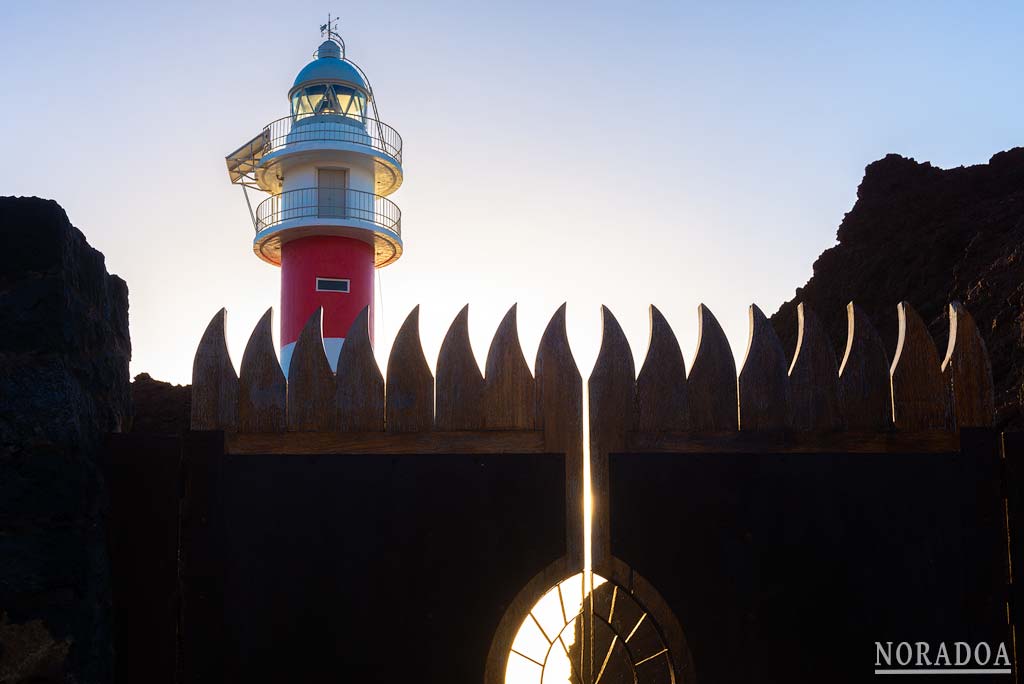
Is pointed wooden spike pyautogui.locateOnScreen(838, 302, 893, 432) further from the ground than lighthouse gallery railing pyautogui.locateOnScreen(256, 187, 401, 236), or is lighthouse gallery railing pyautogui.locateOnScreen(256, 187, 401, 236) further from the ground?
lighthouse gallery railing pyautogui.locateOnScreen(256, 187, 401, 236)

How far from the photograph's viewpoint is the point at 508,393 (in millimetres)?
2807

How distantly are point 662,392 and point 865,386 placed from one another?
23.4 inches

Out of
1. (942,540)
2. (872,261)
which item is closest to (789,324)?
(872,261)

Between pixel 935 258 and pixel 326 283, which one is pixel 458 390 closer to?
pixel 935 258

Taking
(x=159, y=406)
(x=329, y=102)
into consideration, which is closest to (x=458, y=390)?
(x=159, y=406)

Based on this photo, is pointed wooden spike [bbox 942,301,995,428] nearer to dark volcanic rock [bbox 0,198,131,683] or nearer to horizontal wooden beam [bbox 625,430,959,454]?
horizontal wooden beam [bbox 625,430,959,454]

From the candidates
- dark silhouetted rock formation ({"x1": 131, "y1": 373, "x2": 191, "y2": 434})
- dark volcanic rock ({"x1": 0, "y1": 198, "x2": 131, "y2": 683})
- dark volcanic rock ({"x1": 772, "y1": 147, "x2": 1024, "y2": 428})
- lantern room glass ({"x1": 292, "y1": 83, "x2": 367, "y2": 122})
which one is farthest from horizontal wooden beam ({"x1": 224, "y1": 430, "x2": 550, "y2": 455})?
lantern room glass ({"x1": 292, "y1": 83, "x2": 367, "y2": 122})

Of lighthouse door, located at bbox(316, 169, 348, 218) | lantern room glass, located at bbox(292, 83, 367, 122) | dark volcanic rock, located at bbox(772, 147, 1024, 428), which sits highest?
lantern room glass, located at bbox(292, 83, 367, 122)

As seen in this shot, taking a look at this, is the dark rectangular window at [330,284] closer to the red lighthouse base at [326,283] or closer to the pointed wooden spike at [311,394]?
the red lighthouse base at [326,283]

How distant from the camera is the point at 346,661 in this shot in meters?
2.68

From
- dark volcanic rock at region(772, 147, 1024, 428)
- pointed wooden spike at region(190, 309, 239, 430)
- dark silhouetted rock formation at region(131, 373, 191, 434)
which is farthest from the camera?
dark volcanic rock at region(772, 147, 1024, 428)

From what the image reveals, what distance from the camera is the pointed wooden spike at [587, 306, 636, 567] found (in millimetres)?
2773

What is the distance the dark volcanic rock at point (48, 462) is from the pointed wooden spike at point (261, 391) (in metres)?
0.39

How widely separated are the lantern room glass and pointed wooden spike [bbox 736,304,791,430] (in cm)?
1471
